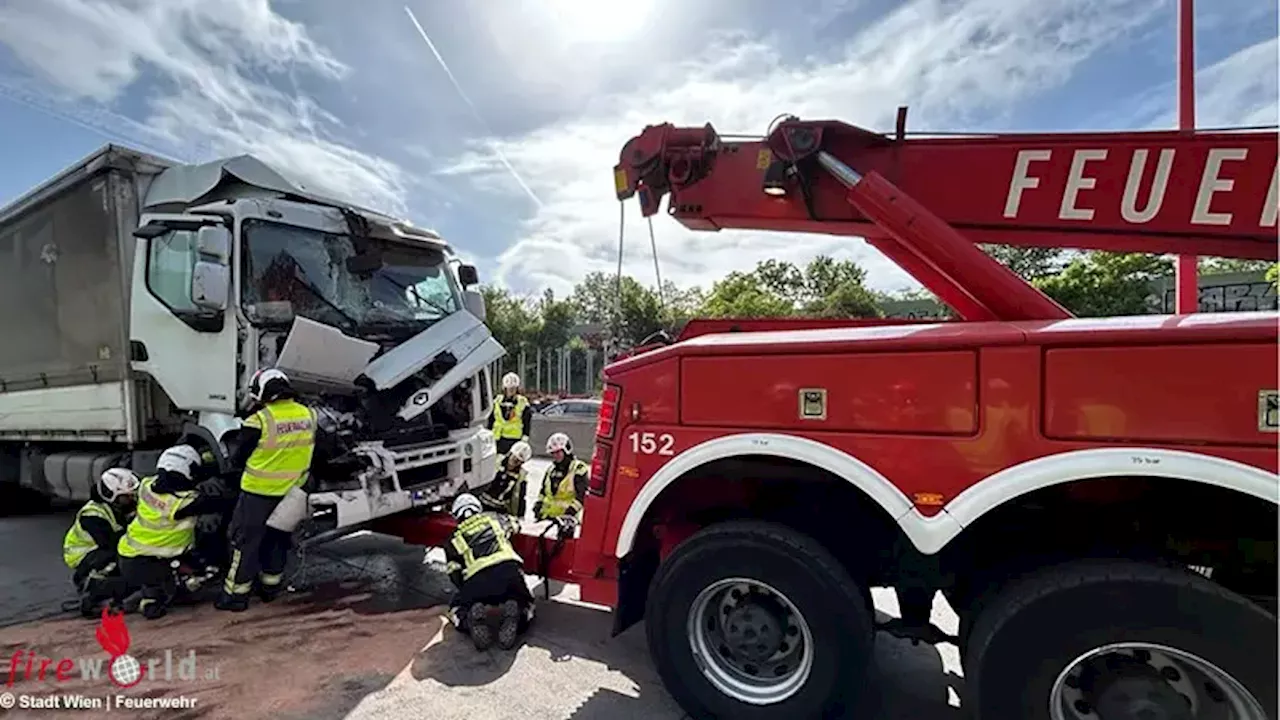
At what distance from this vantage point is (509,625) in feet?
12.8

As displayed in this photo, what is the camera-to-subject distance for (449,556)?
432 cm

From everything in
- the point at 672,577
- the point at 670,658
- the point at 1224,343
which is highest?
the point at 1224,343

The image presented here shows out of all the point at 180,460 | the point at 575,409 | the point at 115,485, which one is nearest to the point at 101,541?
the point at 115,485

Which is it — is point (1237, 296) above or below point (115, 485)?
above

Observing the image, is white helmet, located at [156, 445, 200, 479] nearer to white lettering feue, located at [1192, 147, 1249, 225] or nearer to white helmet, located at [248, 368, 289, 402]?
white helmet, located at [248, 368, 289, 402]

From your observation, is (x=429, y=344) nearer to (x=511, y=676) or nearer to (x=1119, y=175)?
(x=511, y=676)

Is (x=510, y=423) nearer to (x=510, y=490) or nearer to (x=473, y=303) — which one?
(x=510, y=490)

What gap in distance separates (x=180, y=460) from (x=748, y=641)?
4.00 m

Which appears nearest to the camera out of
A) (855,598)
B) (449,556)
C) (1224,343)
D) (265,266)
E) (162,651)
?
(1224,343)

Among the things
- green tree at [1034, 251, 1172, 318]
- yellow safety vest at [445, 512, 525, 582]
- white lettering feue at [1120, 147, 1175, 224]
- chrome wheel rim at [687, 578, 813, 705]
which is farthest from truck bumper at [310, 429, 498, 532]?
green tree at [1034, 251, 1172, 318]

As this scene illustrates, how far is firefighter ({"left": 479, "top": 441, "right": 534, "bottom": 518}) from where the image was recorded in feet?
21.6

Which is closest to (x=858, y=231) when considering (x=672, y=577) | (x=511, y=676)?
(x=672, y=577)

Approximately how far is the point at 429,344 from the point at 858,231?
3497 mm

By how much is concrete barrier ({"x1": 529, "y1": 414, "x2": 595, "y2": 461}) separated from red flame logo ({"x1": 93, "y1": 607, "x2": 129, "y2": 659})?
27.2 feet
